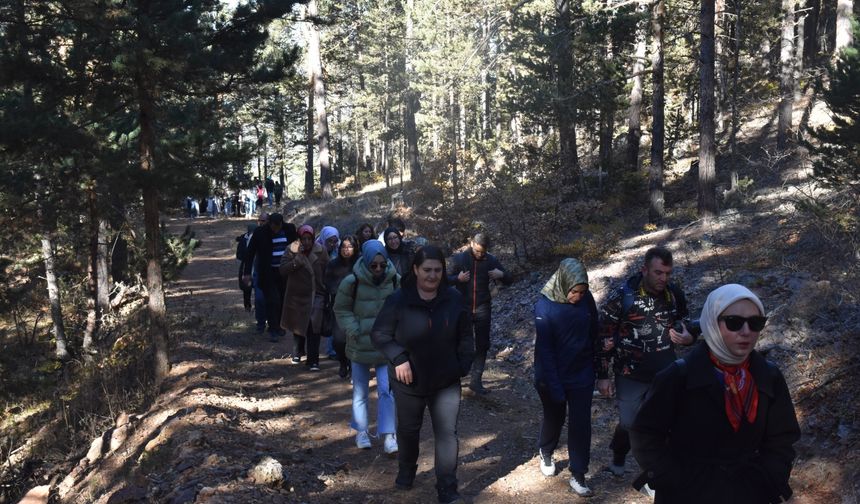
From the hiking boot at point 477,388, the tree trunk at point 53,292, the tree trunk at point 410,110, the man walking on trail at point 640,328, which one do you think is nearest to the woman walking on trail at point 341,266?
the hiking boot at point 477,388

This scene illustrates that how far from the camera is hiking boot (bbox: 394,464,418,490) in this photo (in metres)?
6.05

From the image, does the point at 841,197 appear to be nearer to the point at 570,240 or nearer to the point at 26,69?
the point at 570,240

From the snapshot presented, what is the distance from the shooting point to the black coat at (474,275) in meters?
8.76

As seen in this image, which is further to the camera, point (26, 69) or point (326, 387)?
point (326, 387)

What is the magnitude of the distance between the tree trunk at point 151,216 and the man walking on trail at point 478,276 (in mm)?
4066

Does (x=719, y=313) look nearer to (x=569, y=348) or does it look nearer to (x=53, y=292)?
(x=569, y=348)

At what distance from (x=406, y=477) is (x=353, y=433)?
2218 millimetres

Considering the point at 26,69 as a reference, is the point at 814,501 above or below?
below

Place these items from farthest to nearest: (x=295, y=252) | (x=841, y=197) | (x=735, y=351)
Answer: (x=841, y=197), (x=295, y=252), (x=735, y=351)

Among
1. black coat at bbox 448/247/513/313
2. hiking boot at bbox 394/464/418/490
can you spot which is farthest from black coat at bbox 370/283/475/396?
black coat at bbox 448/247/513/313

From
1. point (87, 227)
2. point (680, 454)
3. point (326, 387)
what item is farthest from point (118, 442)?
point (87, 227)

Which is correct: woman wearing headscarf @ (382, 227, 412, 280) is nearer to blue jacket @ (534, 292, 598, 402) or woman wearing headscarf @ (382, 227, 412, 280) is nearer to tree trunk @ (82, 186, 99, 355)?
blue jacket @ (534, 292, 598, 402)

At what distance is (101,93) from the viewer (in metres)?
9.59

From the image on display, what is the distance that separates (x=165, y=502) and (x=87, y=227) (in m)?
11.8
